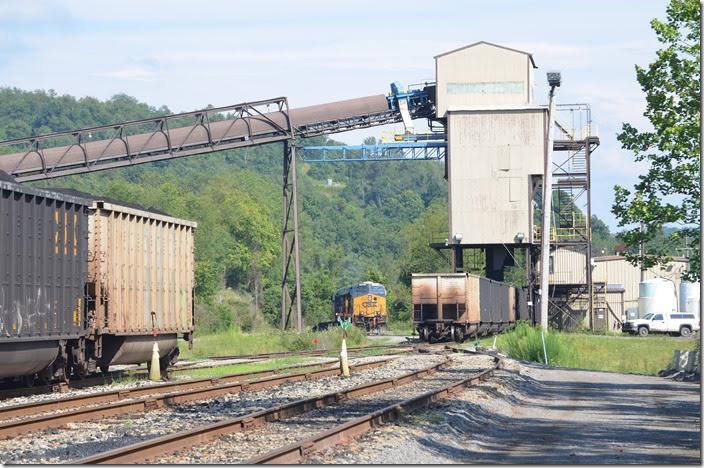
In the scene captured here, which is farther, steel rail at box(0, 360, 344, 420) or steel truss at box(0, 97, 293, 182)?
steel truss at box(0, 97, 293, 182)

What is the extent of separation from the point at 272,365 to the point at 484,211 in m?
29.7

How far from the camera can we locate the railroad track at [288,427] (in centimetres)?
1211

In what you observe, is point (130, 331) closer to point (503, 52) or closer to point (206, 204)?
point (503, 52)

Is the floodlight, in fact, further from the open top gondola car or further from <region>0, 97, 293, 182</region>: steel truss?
the open top gondola car

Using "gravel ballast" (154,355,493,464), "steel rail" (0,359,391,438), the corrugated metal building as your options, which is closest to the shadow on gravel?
"gravel ballast" (154,355,493,464)

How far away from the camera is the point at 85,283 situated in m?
23.5

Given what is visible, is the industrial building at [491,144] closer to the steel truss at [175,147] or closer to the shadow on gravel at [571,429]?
the steel truss at [175,147]

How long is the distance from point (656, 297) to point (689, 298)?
200 inches

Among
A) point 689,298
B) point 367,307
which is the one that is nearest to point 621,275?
point 689,298

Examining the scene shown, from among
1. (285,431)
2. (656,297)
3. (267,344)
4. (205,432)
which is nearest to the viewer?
(205,432)

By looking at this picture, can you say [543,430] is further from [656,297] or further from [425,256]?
[425,256]

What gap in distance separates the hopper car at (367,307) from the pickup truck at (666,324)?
1616cm

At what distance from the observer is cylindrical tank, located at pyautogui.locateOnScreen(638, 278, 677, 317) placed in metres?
79.8

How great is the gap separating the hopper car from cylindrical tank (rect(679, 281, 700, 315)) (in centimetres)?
2480
